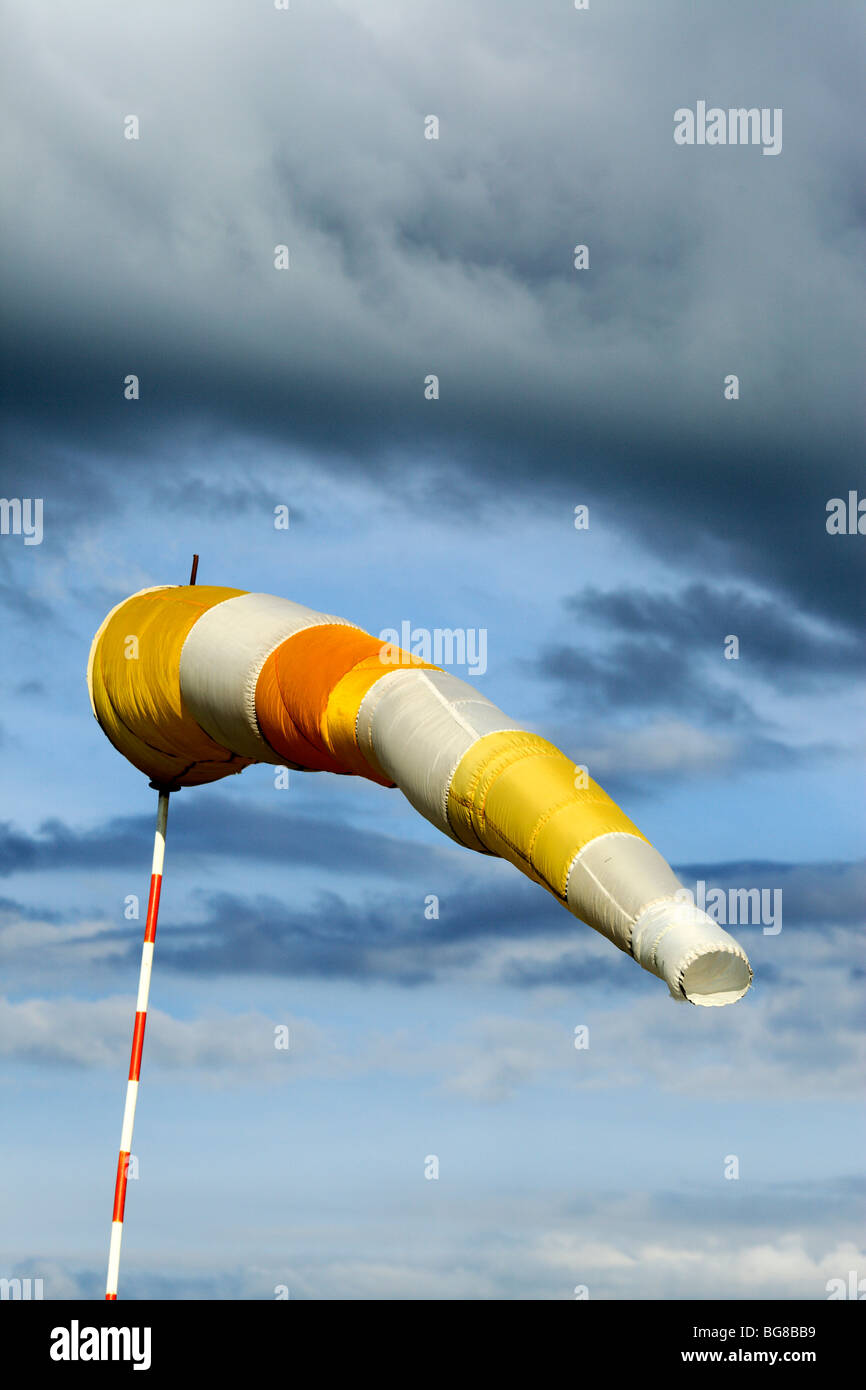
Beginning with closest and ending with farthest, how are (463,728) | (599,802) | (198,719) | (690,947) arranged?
(690,947) → (599,802) → (463,728) → (198,719)

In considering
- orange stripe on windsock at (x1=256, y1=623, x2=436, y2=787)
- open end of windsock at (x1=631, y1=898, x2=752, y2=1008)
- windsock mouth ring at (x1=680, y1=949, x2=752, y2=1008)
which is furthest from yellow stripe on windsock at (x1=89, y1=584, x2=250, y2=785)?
windsock mouth ring at (x1=680, y1=949, x2=752, y2=1008)

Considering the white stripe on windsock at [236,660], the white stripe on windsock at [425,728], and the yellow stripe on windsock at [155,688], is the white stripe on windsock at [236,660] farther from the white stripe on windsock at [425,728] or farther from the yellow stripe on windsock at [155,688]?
the white stripe on windsock at [425,728]

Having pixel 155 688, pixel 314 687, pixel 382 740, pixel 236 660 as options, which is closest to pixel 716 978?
pixel 382 740

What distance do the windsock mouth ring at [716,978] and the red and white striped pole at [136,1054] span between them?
12785 mm

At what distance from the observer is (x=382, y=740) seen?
2595 centimetres

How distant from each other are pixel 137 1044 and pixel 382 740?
8164mm

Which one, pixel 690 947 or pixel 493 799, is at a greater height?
pixel 493 799

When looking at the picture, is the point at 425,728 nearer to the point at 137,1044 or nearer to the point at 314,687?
the point at 314,687

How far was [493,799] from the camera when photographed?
78.4 ft

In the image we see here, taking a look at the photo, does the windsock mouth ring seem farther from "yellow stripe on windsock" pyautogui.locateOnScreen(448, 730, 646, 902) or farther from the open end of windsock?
"yellow stripe on windsock" pyautogui.locateOnScreen(448, 730, 646, 902)

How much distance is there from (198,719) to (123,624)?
2780mm

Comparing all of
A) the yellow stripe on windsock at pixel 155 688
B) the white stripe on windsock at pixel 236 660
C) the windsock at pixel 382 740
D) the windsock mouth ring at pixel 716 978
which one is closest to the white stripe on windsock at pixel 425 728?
the windsock at pixel 382 740
